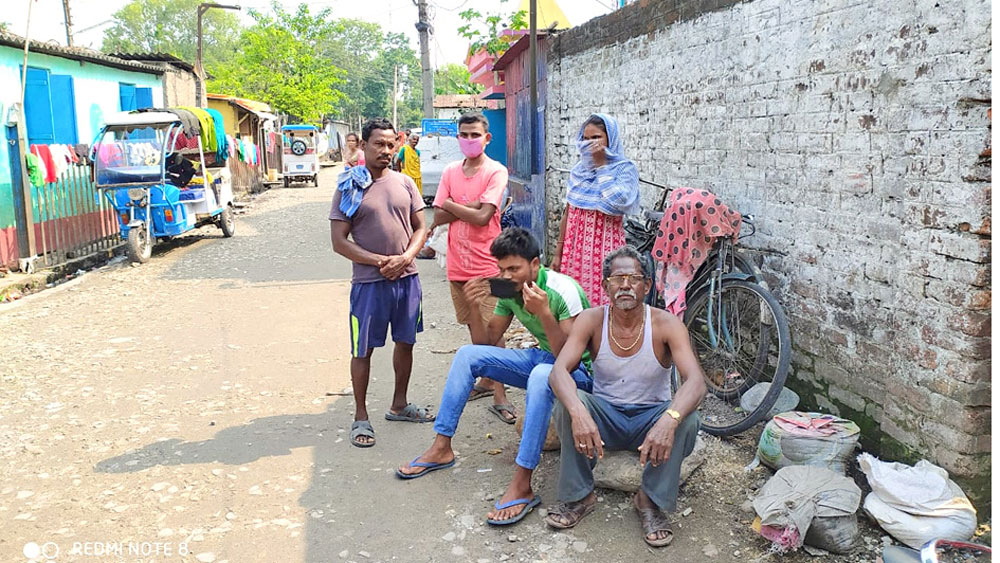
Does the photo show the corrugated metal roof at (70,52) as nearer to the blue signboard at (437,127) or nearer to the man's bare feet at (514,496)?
the blue signboard at (437,127)

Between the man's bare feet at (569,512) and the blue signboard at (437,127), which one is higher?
the blue signboard at (437,127)

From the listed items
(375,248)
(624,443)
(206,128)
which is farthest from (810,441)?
(206,128)

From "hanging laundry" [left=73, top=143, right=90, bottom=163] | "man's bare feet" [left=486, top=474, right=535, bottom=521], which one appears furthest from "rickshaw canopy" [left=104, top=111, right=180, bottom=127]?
"man's bare feet" [left=486, top=474, right=535, bottom=521]

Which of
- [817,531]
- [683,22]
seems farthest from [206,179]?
[817,531]

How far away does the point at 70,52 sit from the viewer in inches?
522

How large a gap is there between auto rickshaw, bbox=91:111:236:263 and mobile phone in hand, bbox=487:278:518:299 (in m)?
8.64

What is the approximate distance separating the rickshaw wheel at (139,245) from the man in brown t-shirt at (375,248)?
24.7 feet

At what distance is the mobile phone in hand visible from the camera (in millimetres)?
3766

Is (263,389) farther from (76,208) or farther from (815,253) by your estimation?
(76,208)

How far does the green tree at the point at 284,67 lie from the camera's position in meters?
32.7

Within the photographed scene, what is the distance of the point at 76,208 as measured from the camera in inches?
464

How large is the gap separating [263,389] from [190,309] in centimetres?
306

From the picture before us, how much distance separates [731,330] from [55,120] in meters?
12.8

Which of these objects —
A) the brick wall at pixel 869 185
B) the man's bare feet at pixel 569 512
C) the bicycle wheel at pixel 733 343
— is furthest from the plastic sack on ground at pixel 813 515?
the bicycle wheel at pixel 733 343
